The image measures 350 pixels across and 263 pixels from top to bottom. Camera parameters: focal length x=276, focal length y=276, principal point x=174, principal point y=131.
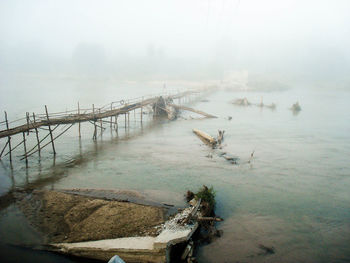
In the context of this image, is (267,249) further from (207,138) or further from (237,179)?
(207,138)

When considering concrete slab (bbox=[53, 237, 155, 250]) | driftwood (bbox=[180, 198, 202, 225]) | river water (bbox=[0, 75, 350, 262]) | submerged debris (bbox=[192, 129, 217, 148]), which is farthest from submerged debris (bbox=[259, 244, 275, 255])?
submerged debris (bbox=[192, 129, 217, 148])

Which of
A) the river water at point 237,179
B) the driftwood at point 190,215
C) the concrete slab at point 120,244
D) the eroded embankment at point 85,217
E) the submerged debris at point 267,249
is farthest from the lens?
the river water at point 237,179

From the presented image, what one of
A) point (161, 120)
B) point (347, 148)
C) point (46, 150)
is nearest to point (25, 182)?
point (46, 150)

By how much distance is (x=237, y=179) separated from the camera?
20031 mm

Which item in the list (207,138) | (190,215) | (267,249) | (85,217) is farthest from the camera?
(207,138)

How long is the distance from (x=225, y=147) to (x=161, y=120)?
52.7 ft

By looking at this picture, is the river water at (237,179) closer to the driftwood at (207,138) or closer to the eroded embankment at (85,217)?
the driftwood at (207,138)

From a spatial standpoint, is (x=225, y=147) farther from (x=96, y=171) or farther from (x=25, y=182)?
(x=25, y=182)

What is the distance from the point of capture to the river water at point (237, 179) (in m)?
12.8

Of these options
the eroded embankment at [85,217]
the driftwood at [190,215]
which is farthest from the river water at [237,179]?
the driftwood at [190,215]

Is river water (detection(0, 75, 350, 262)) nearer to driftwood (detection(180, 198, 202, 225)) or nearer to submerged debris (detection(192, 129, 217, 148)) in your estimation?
submerged debris (detection(192, 129, 217, 148))

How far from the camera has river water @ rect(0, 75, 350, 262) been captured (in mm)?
12836

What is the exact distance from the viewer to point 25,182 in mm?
17672

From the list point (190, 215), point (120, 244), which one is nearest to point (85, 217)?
point (120, 244)
